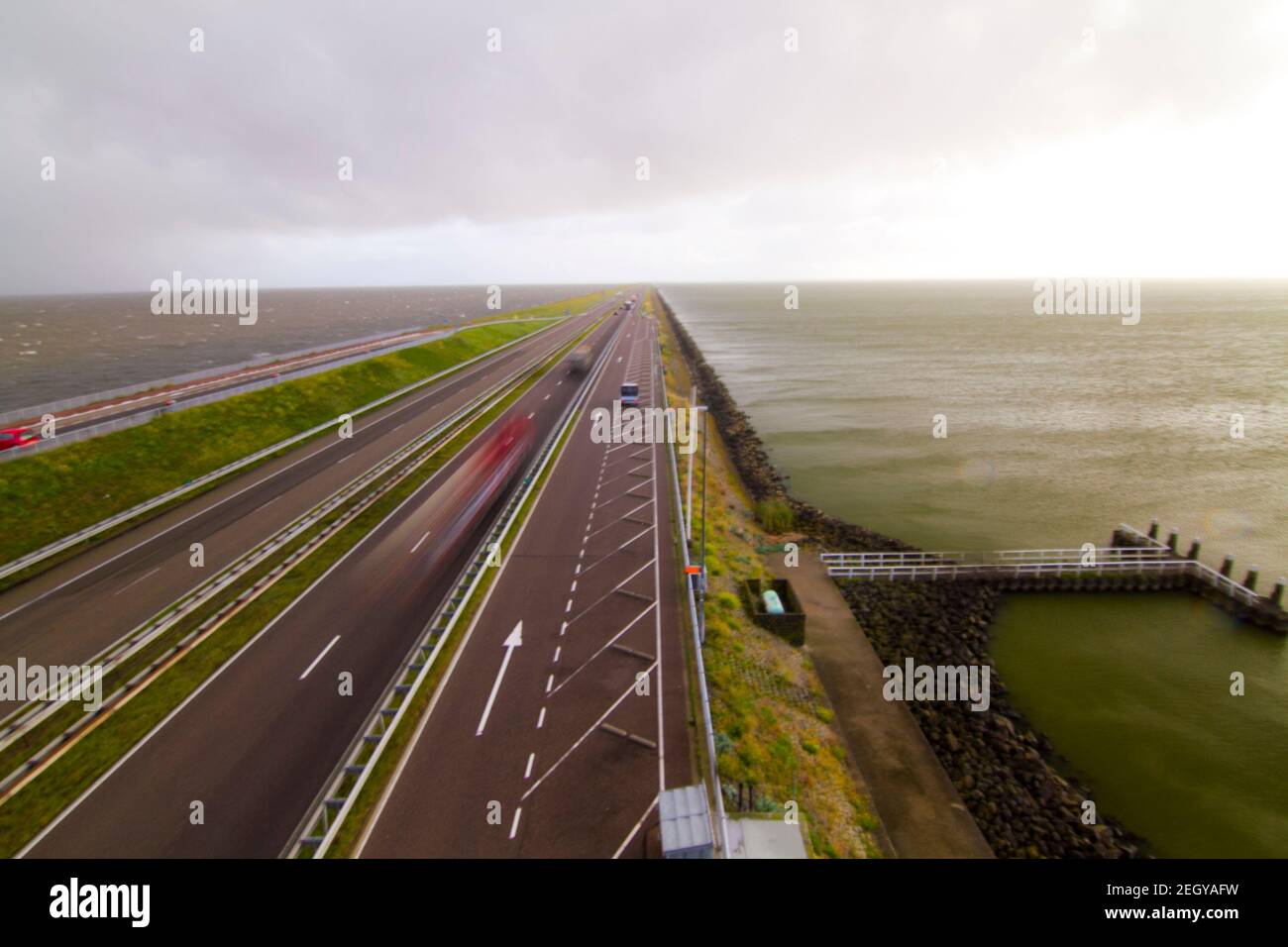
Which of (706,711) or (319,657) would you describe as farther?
(319,657)

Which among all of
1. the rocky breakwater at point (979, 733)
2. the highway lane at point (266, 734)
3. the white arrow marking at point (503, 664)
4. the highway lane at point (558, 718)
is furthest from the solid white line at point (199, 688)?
the rocky breakwater at point (979, 733)

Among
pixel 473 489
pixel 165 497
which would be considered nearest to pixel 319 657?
pixel 473 489

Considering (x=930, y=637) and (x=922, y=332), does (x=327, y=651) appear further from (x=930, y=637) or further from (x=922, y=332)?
(x=922, y=332)

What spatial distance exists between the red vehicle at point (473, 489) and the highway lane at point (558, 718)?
12.1 ft

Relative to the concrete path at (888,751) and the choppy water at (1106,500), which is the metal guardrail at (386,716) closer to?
the concrete path at (888,751)

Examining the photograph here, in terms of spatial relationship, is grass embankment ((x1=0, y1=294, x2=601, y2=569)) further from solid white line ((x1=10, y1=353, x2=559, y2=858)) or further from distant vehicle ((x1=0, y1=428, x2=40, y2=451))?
solid white line ((x1=10, y1=353, x2=559, y2=858))

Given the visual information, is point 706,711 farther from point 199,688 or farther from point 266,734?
point 199,688

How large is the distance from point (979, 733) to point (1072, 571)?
17.1 m

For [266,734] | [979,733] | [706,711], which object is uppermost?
[706,711]

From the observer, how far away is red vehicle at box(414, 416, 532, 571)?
93.6 feet

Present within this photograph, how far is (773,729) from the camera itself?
1886 centimetres

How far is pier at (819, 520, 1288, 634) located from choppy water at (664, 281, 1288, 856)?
3.68ft
